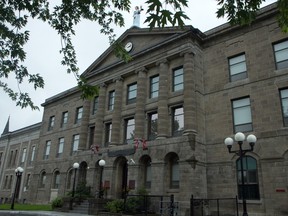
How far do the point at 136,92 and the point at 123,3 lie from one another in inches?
709

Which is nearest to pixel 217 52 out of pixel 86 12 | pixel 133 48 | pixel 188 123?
pixel 188 123

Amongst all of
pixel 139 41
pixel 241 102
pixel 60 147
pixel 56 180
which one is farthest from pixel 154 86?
pixel 56 180

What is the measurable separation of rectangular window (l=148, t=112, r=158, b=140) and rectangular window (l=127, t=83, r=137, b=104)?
274 centimetres

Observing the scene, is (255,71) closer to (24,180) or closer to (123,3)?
(123,3)

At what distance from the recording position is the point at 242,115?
63.9 ft

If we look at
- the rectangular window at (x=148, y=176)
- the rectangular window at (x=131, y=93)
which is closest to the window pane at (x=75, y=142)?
the rectangular window at (x=131, y=93)

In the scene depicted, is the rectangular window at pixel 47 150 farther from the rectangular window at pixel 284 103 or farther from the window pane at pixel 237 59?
the rectangular window at pixel 284 103

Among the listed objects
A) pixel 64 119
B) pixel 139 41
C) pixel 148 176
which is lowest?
pixel 148 176

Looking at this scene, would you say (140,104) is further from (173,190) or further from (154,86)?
(173,190)

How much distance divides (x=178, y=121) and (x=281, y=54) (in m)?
8.28

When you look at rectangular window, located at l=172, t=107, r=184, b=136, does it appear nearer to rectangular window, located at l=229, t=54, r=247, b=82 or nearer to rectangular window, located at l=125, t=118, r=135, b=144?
rectangular window, located at l=125, t=118, r=135, b=144

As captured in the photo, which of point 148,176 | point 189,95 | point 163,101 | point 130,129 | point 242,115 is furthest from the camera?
point 130,129

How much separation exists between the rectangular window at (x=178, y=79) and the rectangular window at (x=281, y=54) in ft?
22.5

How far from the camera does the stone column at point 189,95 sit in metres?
20.1
